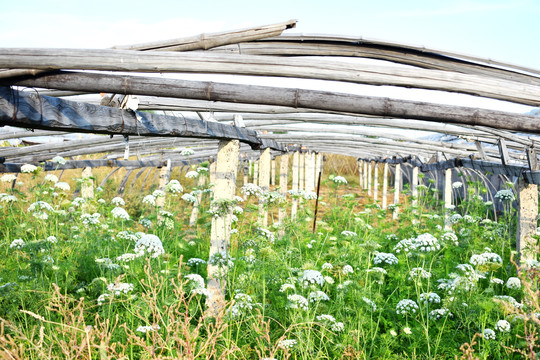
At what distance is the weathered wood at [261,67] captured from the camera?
2.82 m

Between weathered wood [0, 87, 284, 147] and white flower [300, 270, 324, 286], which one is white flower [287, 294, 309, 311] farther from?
weathered wood [0, 87, 284, 147]

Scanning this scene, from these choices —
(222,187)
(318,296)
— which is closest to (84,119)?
(222,187)

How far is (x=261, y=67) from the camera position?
9.84 feet

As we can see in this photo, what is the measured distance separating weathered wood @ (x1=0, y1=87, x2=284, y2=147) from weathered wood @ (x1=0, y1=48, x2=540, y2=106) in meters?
0.26

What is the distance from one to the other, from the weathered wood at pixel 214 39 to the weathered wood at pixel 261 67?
1.70 feet

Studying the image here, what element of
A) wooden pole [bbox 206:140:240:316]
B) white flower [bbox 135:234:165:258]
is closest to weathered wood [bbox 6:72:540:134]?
white flower [bbox 135:234:165:258]

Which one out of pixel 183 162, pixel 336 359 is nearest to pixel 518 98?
pixel 336 359

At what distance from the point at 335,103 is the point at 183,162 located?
10.7 metres

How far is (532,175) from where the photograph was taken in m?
5.35

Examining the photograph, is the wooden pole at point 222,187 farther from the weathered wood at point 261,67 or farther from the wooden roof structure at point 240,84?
the weathered wood at point 261,67

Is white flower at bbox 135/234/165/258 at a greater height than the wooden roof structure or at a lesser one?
lesser

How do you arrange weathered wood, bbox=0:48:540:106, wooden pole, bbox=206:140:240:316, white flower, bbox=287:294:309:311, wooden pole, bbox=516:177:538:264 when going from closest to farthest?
weathered wood, bbox=0:48:540:106, white flower, bbox=287:294:309:311, wooden pole, bbox=206:140:240:316, wooden pole, bbox=516:177:538:264

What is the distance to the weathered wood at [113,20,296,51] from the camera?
11.3 feet

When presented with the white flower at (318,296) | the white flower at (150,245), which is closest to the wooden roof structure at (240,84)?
the white flower at (150,245)
